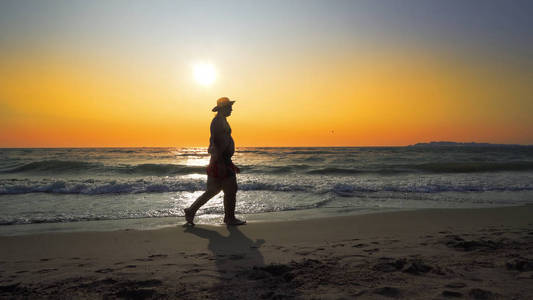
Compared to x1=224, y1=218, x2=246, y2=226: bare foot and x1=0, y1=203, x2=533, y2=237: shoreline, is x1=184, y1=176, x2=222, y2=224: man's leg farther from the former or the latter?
x1=224, y1=218, x2=246, y2=226: bare foot

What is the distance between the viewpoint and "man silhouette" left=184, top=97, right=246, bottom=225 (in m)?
5.30

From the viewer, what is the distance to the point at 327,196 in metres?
8.76

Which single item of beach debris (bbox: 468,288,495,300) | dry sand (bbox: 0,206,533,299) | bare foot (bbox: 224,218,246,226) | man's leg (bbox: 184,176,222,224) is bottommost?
bare foot (bbox: 224,218,246,226)

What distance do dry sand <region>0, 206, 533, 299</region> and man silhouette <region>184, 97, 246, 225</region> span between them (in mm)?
393

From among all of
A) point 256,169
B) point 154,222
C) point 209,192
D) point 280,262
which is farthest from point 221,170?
point 256,169

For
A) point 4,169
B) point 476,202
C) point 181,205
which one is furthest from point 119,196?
point 4,169

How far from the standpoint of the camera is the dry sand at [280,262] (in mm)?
2467

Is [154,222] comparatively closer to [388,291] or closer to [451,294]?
[388,291]

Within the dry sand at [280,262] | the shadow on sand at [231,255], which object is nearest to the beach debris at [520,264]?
the dry sand at [280,262]

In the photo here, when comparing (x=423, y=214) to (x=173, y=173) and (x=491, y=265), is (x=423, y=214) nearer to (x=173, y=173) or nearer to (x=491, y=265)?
(x=491, y=265)

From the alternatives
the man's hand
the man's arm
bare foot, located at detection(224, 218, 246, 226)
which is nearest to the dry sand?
bare foot, located at detection(224, 218, 246, 226)

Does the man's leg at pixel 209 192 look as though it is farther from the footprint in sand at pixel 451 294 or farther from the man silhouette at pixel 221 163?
the footprint in sand at pixel 451 294

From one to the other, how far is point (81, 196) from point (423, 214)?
8489mm

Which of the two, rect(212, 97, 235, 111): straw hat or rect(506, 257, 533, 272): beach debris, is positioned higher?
rect(212, 97, 235, 111): straw hat
